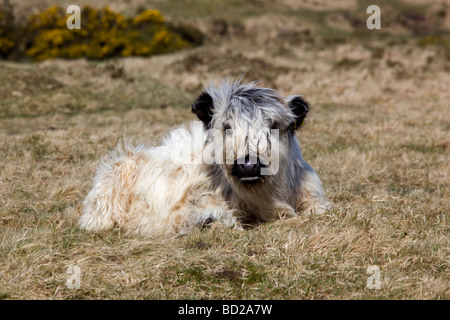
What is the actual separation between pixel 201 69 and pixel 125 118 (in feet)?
28.2

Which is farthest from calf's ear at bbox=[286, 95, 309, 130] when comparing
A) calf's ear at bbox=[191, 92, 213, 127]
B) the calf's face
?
calf's ear at bbox=[191, 92, 213, 127]

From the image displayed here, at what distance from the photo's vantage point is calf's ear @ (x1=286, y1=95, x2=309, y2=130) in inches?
213

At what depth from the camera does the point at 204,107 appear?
17.4ft

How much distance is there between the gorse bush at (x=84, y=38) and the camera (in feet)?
95.2

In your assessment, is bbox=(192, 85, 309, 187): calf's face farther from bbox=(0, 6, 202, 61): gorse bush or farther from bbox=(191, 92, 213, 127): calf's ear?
bbox=(0, 6, 202, 61): gorse bush

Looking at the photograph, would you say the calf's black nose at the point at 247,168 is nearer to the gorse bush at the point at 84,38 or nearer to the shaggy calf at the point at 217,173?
the shaggy calf at the point at 217,173

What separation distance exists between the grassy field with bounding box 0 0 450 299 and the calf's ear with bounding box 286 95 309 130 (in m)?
1.11

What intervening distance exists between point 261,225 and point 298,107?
1.39 meters

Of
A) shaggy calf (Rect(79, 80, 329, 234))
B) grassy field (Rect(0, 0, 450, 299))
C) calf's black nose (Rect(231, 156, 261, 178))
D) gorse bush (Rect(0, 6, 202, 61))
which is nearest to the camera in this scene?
grassy field (Rect(0, 0, 450, 299))

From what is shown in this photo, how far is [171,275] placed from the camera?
4.24 metres

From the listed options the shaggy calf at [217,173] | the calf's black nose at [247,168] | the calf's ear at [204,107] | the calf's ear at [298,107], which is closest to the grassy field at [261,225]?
the shaggy calf at [217,173]
